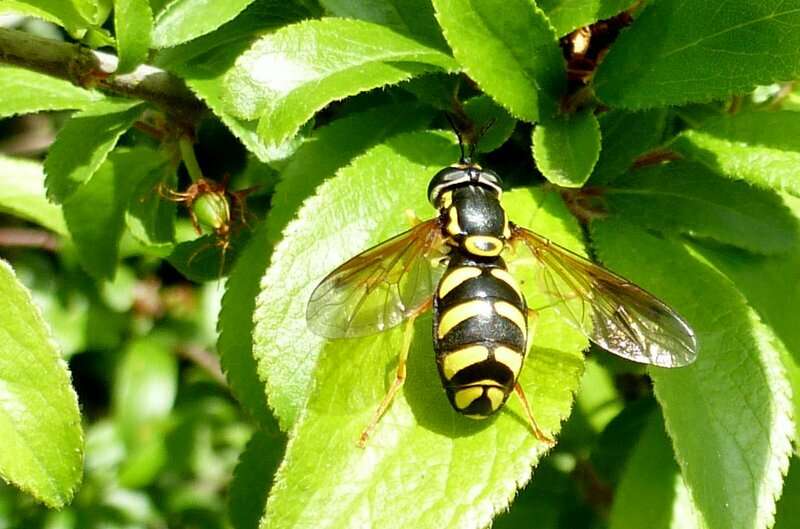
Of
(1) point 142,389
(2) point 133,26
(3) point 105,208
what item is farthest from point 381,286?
(1) point 142,389

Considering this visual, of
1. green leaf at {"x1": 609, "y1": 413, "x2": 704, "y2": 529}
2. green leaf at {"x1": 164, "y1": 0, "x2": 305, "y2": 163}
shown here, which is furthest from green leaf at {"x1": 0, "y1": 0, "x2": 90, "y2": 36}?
green leaf at {"x1": 609, "y1": 413, "x2": 704, "y2": 529}

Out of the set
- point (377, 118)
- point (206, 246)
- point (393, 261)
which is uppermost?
point (377, 118)

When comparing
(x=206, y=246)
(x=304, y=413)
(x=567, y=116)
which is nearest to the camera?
(x=304, y=413)

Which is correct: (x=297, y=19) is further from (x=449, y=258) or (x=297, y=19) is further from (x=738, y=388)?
(x=738, y=388)

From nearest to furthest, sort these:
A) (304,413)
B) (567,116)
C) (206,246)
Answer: (304,413), (567,116), (206,246)

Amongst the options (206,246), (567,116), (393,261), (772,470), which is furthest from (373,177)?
(772,470)

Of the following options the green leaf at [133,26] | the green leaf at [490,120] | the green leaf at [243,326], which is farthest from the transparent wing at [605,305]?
the green leaf at [133,26]

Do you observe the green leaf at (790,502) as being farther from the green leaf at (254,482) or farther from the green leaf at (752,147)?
the green leaf at (254,482)
